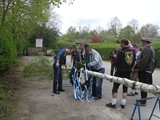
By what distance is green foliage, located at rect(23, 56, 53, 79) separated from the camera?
12916 millimetres

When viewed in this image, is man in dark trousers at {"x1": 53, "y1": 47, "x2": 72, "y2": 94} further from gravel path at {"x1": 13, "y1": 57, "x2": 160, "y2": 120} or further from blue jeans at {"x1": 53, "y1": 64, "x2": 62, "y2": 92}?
gravel path at {"x1": 13, "y1": 57, "x2": 160, "y2": 120}

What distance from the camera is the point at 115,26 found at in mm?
59625

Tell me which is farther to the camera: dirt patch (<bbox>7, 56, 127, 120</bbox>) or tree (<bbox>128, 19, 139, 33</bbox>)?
tree (<bbox>128, 19, 139, 33</bbox>)

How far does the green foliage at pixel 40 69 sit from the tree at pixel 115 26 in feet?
149

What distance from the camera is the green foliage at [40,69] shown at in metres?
12.9

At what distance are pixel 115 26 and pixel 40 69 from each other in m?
47.7

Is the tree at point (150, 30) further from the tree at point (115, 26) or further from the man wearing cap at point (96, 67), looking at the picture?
the man wearing cap at point (96, 67)

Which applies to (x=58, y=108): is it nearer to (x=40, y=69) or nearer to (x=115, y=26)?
(x=40, y=69)

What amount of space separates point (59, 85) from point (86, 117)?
315cm

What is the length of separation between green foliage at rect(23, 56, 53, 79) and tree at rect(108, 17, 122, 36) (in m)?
45.3

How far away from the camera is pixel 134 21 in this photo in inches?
2122

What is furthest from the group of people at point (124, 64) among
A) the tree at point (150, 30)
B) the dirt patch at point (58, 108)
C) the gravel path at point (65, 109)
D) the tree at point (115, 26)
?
the tree at point (115, 26)

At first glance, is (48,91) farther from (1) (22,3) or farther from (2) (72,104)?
(1) (22,3)

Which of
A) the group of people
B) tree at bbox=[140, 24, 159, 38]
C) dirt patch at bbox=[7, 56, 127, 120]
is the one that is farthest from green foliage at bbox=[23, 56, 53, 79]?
tree at bbox=[140, 24, 159, 38]
